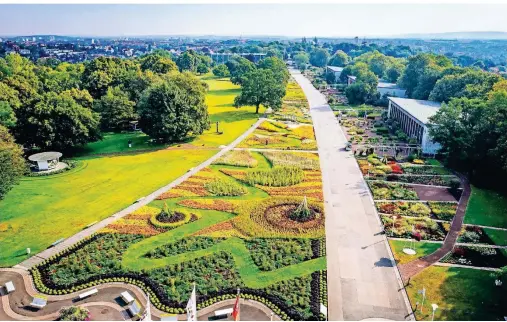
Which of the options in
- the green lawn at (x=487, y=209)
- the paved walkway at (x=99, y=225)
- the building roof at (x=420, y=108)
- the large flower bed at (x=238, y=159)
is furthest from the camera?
the building roof at (x=420, y=108)

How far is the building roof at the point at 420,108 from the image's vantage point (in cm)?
6662

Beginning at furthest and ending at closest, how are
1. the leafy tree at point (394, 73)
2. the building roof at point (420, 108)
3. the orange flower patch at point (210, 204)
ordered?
the leafy tree at point (394, 73), the building roof at point (420, 108), the orange flower patch at point (210, 204)

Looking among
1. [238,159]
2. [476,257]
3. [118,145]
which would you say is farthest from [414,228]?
[118,145]

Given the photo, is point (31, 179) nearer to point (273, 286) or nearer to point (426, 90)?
point (273, 286)

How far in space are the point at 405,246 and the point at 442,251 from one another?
2895mm

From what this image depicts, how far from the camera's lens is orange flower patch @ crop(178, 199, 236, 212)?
42.2 metres

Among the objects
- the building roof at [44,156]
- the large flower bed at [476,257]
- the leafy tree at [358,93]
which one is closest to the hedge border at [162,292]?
the large flower bed at [476,257]

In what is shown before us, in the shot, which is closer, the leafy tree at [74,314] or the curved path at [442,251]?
the leafy tree at [74,314]

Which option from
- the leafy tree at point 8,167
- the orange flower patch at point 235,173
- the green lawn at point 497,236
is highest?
the leafy tree at point 8,167

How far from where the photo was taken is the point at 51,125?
5756cm

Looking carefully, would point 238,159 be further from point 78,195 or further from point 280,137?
point 78,195

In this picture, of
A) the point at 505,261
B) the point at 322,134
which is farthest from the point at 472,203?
the point at 322,134

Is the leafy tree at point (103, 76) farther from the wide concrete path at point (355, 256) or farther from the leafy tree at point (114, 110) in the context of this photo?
the wide concrete path at point (355, 256)

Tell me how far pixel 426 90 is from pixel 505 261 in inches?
2607
